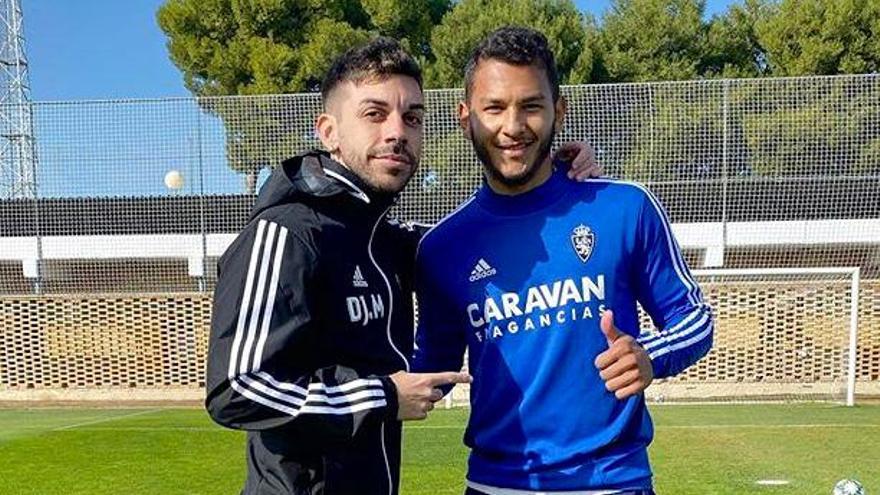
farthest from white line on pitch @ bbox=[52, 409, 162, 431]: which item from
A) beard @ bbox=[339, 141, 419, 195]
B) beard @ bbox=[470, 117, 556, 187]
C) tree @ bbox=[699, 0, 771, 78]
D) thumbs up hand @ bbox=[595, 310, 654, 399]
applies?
tree @ bbox=[699, 0, 771, 78]

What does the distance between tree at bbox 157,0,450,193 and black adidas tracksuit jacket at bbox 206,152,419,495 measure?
18.8 m

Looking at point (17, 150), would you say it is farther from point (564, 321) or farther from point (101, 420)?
point (564, 321)

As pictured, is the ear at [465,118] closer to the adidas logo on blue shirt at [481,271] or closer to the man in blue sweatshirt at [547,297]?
the man in blue sweatshirt at [547,297]

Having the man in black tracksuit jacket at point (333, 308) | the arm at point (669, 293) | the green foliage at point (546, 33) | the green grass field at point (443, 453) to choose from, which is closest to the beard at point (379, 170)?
the man in black tracksuit jacket at point (333, 308)

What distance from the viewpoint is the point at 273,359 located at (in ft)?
5.93

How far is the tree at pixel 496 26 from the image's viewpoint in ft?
65.3

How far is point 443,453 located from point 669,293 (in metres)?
5.38

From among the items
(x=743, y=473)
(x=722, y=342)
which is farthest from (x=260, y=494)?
(x=722, y=342)

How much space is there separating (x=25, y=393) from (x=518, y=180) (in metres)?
13.5

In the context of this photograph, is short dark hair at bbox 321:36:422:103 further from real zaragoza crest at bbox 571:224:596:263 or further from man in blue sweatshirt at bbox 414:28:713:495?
real zaragoza crest at bbox 571:224:596:263

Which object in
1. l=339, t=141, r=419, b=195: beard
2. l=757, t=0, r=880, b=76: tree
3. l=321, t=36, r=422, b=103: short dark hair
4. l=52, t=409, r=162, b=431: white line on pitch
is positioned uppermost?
l=757, t=0, r=880, b=76: tree

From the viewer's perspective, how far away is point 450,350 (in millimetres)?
2289

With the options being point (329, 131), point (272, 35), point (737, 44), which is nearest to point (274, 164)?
point (329, 131)

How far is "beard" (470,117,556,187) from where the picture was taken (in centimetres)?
211
